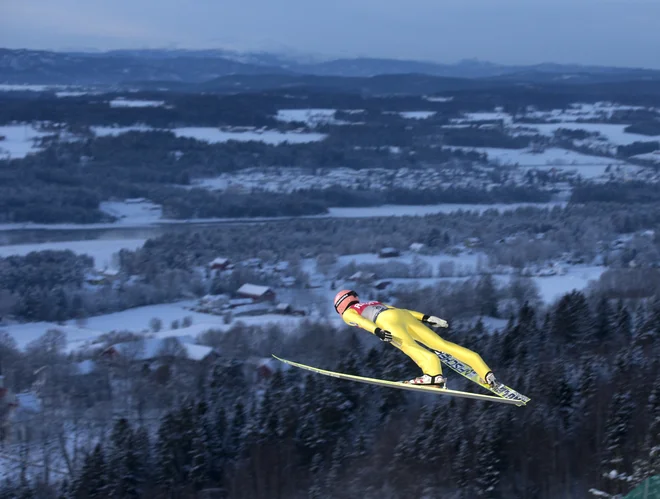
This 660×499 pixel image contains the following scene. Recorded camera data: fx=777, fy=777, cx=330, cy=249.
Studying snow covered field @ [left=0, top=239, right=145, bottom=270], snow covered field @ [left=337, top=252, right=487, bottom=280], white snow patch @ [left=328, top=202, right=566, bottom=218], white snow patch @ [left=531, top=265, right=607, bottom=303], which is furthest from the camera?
white snow patch @ [left=328, top=202, right=566, bottom=218]

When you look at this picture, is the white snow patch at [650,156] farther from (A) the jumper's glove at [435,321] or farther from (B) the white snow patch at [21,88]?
(B) the white snow patch at [21,88]

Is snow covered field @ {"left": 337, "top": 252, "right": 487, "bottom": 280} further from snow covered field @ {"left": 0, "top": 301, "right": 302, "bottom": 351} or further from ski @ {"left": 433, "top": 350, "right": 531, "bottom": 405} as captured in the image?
ski @ {"left": 433, "top": 350, "right": 531, "bottom": 405}

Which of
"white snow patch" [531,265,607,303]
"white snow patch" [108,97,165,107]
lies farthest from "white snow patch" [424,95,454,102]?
"white snow patch" [531,265,607,303]

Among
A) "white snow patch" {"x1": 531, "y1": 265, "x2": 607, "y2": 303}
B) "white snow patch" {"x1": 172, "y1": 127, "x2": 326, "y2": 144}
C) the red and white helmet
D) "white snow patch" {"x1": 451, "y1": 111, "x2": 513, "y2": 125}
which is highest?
the red and white helmet

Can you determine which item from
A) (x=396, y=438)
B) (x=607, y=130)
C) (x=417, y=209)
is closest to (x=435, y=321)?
(x=396, y=438)

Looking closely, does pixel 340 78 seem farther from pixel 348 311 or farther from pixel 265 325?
pixel 348 311

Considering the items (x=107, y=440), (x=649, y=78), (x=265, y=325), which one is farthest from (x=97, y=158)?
(x=649, y=78)

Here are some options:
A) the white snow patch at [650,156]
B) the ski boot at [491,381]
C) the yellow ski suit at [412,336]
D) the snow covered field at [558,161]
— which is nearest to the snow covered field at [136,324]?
the yellow ski suit at [412,336]
